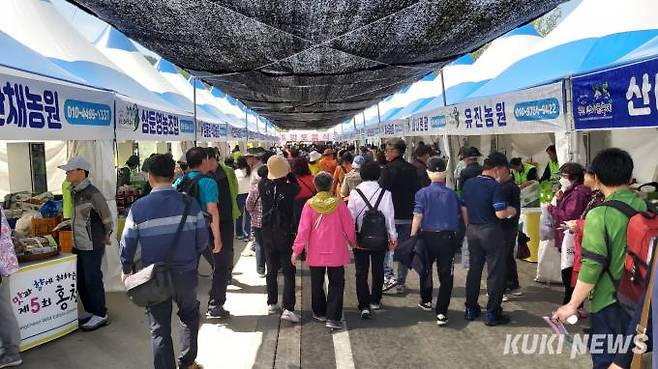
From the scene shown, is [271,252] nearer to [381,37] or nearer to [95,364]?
[95,364]

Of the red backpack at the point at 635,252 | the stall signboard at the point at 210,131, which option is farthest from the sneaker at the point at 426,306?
the stall signboard at the point at 210,131

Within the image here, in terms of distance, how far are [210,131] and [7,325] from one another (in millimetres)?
8772

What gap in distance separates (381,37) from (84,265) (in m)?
3.97

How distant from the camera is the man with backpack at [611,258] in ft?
8.87

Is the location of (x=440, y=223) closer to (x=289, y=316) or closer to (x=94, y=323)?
(x=289, y=316)

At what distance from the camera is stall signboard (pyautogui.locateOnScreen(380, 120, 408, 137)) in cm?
1358

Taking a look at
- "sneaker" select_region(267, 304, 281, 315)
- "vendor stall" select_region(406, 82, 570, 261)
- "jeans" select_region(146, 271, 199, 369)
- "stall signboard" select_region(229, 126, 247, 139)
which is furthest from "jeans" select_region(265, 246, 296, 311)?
"stall signboard" select_region(229, 126, 247, 139)

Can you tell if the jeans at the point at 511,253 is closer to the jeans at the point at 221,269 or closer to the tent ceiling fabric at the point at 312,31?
the tent ceiling fabric at the point at 312,31

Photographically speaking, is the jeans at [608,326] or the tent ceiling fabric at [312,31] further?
the tent ceiling fabric at [312,31]

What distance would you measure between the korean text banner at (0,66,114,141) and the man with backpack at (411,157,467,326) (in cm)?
364

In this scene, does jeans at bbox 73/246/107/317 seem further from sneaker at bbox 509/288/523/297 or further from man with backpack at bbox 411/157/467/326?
sneaker at bbox 509/288/523/297

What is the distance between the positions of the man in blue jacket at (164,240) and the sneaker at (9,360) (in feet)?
5.12

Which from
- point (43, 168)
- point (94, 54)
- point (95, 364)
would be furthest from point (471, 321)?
point (43, 168)

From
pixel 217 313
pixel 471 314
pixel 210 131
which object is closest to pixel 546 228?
pixel 471 314
